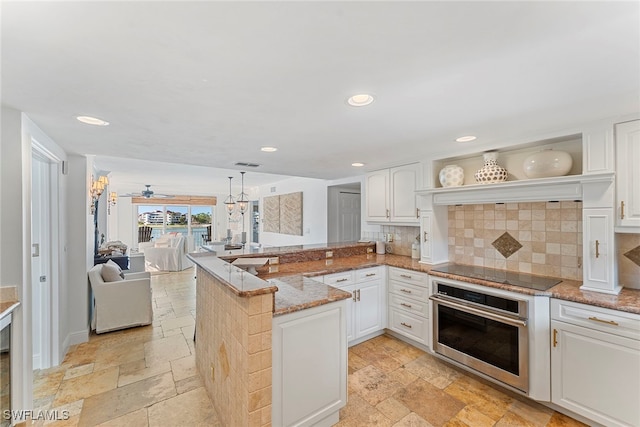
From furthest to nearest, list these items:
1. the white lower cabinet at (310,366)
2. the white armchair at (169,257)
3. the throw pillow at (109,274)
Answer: the white armchair at (169,257) → the throw pillow at (109,274) → the white lower cabinet at (310,366)

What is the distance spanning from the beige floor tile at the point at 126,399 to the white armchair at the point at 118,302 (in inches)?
54.9

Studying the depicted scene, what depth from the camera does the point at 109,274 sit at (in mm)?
3512

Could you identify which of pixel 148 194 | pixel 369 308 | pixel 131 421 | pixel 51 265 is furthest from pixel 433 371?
pixel 148 194

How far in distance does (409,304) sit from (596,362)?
58.0 inches

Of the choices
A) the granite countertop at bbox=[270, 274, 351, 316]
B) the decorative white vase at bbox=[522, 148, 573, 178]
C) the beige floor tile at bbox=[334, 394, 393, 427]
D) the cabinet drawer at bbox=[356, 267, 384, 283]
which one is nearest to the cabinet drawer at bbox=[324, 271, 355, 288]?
the cabinet drawer at bbox=[356, 267, 384, 283]

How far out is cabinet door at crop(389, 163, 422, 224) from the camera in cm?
334

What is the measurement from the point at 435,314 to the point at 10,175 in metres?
3.52

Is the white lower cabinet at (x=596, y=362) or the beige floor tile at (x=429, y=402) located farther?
the beige floor tile at (x=429, y=402)

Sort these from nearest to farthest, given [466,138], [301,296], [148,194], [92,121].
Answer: [301,296] → [92,121] → [466,138] → [148,194]

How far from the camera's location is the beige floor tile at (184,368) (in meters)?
2.49

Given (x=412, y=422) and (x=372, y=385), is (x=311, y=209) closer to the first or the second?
(x=372, y=385)

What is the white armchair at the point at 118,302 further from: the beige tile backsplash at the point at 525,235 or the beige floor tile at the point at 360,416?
the beige tile backsplash at the point at 525,235

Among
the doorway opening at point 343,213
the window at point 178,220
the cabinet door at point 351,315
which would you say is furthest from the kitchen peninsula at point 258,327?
the window at point 178,220

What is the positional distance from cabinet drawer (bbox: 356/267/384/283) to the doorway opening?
2202 mm
